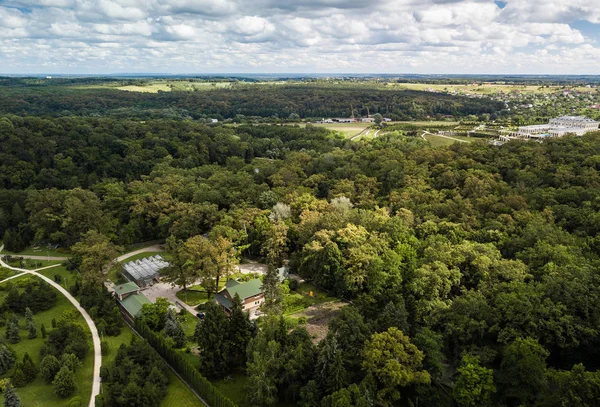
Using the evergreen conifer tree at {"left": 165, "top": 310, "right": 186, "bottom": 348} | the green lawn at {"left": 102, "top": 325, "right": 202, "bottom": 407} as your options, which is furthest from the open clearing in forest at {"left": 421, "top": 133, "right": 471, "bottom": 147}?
the green lawn at {"left": 102, "top": 325, "right": 202, "bottom": 407}

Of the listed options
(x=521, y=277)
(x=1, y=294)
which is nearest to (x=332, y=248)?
(x=521, y=277)

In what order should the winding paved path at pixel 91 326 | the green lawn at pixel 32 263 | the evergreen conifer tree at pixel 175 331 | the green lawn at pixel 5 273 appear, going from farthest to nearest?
the green lawn at pixel 32 263
the green lawn at pixel 5 273
the evergreen conifer tree at pixel 175 331
the winding paved path at pixel 91 326

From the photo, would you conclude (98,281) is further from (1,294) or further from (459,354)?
(459,354)

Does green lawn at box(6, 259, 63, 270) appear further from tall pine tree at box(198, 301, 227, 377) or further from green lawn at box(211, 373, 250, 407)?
green lawn at box(211, 373, 250, 407)

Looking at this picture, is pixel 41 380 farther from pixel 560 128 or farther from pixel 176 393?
pixel 560 128

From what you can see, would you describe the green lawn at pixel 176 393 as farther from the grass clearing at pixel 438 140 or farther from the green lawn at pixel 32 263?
the grass clearing at pixel 438 140

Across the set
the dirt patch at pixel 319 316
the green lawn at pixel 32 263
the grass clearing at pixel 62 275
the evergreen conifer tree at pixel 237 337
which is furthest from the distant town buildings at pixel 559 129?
the green lawn at pixel 32 263
